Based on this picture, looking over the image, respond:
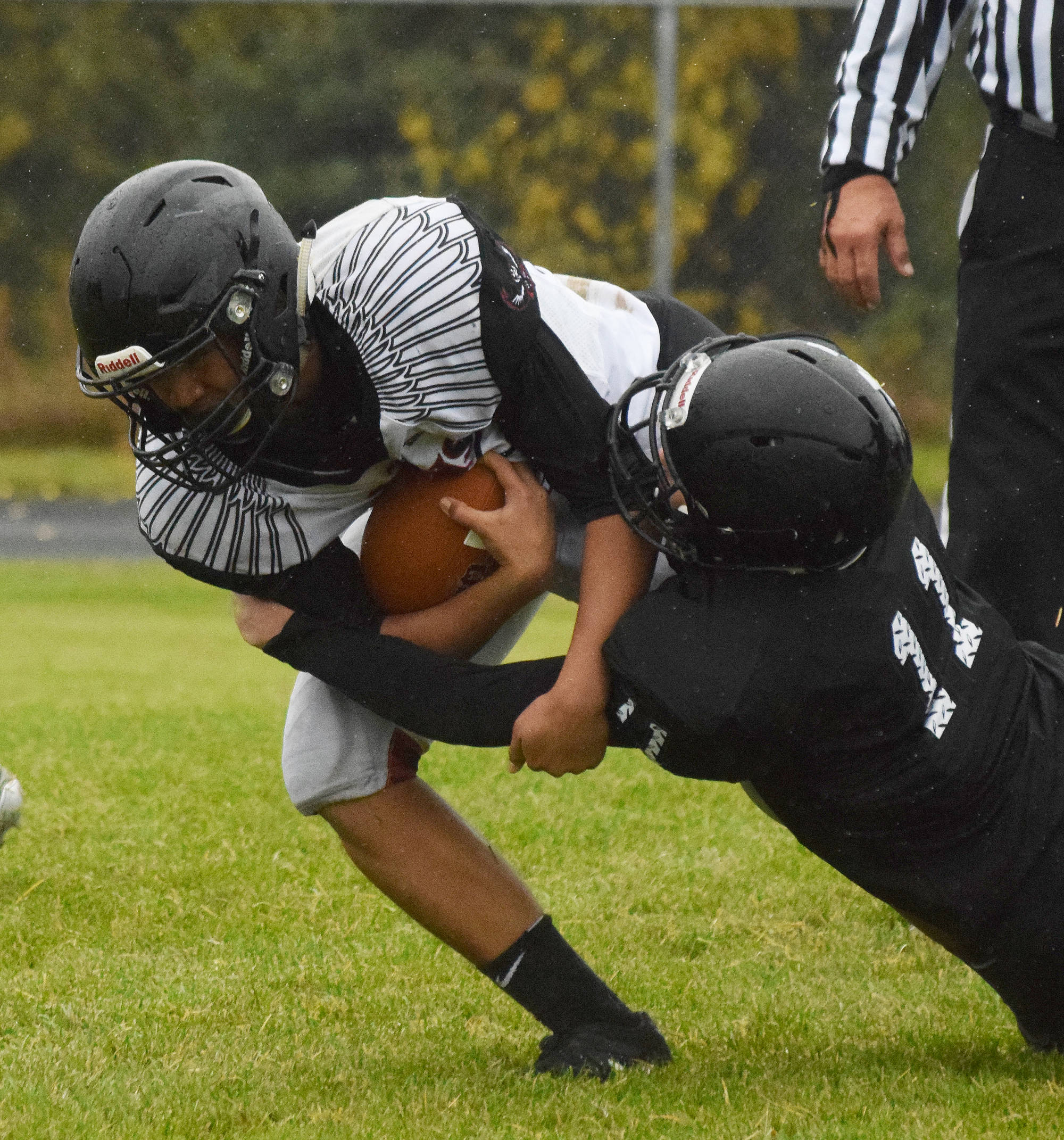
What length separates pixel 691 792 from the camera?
4.28 meters

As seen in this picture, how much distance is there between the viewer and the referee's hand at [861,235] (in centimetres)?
279

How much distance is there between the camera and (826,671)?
2.14m

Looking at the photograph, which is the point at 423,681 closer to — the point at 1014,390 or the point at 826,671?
the point at 826,671

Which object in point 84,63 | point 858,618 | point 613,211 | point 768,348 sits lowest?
point 613,211

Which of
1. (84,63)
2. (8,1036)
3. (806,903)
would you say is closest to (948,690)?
(806,903)

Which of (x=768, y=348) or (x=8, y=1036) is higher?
(x=768, y=348)

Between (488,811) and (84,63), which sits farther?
(84,63)

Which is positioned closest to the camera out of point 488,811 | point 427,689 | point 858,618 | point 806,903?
point 858,618

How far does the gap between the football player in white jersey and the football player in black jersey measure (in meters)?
0.11

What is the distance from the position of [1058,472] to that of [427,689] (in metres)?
1.26

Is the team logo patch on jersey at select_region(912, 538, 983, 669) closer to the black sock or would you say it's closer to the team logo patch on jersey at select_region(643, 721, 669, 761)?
the team logo patch on jersey at select_region(643, 721, 669, 761)

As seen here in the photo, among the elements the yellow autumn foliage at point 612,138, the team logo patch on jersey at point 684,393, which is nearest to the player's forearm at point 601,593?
the team logo patch on jersey at point 684,393

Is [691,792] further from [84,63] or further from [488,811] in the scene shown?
[84,63]

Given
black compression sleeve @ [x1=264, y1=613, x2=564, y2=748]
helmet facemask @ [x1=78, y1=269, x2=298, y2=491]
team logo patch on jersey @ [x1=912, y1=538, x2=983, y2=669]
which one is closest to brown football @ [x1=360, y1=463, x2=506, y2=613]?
black compression sleeve @ [x1=264, y1=613, x2=564, y2=748]
